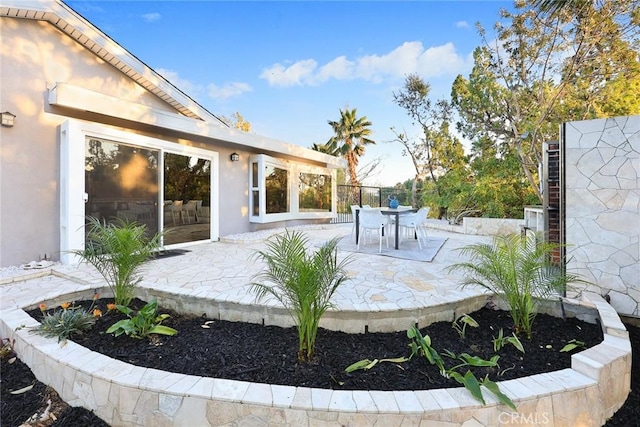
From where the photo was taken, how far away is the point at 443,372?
84.6 inches

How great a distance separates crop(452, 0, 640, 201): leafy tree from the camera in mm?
6465

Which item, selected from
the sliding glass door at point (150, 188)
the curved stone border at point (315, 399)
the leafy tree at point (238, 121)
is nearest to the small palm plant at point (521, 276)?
the curved stone border at point (315, 399)

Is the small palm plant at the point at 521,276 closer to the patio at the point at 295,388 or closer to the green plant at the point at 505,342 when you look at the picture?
the green plant at the point at 505,342

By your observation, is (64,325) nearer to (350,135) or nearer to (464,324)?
(464,324)

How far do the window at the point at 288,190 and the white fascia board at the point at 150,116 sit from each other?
Result: 1.62ft

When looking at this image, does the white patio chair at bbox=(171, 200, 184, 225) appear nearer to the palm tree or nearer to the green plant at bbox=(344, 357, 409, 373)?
the green plant at bbox=(344, 357, 409, 373)

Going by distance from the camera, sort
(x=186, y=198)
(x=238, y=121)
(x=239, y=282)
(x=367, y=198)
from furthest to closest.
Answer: (x=238, y=121) < (x=367, y=198) < (x=186, y=198) < (x=239, y=282)

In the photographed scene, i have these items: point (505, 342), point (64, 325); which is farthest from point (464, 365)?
point (64, 325)

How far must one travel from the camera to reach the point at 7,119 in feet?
14.8

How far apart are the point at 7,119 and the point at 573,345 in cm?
751

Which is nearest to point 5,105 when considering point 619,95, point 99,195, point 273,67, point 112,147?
point 112,147

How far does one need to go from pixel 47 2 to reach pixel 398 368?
729 cm

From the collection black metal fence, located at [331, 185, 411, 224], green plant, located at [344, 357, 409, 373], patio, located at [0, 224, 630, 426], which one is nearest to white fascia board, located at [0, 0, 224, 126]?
patio, located at [0, 224, 630, 426]

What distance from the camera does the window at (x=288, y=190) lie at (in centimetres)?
852
